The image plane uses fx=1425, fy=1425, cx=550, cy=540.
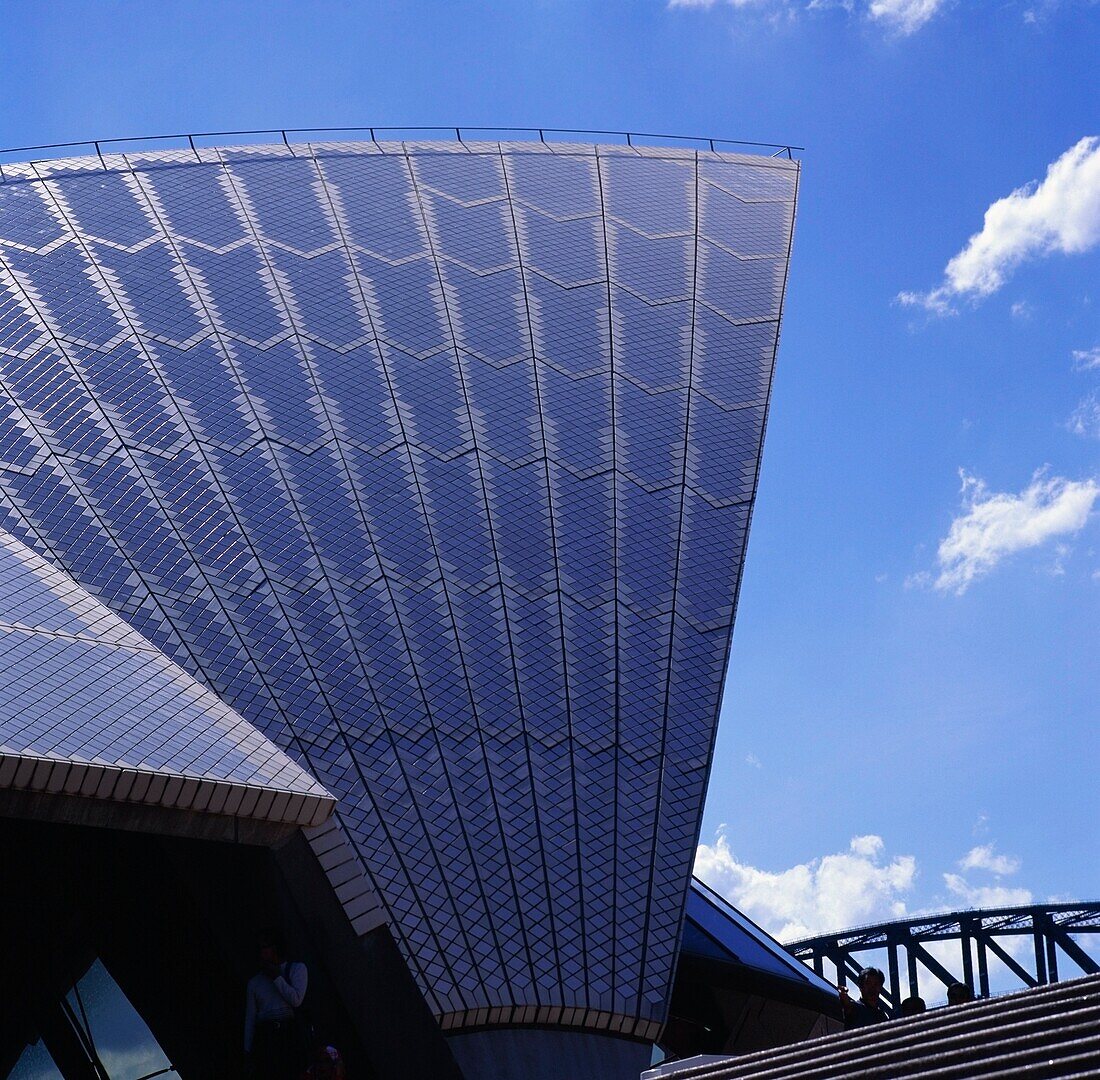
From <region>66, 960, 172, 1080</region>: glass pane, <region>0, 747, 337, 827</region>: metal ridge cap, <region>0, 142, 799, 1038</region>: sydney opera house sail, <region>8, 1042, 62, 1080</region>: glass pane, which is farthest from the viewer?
<region>0, 142, 799, 1038</region>: sydney opera house sail

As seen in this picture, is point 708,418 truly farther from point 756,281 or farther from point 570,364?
point 756,281

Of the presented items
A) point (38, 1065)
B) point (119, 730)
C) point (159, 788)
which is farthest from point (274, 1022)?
point (38, 1065)

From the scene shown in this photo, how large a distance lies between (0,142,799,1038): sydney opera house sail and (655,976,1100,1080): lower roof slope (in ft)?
13.2

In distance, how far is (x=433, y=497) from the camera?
16.7m

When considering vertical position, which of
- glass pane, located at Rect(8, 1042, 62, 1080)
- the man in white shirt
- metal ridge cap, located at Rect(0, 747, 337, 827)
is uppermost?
metal ridge cap, located at Rect(0, 747, 337, 827)

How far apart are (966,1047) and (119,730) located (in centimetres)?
591

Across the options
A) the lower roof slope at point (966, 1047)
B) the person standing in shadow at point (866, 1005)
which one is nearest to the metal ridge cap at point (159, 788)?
the lower roof slope at point (966, 1047)

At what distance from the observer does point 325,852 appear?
1070 cm

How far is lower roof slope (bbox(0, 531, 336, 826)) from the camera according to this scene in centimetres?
913

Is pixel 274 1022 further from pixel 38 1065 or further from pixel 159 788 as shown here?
pixel 38 1065

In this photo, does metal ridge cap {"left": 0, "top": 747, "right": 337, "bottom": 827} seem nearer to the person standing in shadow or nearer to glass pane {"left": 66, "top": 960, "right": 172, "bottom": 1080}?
glass pane {"left": 66, "top": 960, "right": 172, "bottom": 1080}

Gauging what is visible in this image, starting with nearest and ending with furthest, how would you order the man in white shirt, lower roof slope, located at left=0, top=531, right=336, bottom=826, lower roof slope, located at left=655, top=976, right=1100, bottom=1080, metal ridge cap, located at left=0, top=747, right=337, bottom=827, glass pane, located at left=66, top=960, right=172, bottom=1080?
lower roof slope, located at left=655, top=976, right=1100, bottom=1080 < metal ridge cap, located at left=0, top=747, right=337, bottom=827 < lower roof slope, located at left=0, top=531, right=336, bottom=826 < the man in white shirt < glass pane, located at left=66, top=960, right=172, bottom=1080

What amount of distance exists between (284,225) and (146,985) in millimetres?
13537

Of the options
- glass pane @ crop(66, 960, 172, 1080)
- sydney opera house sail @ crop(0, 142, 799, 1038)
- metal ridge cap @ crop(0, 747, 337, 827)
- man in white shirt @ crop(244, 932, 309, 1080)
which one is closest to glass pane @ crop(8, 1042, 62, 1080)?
glass pane @ crop(66, 960, 172, 1080)
